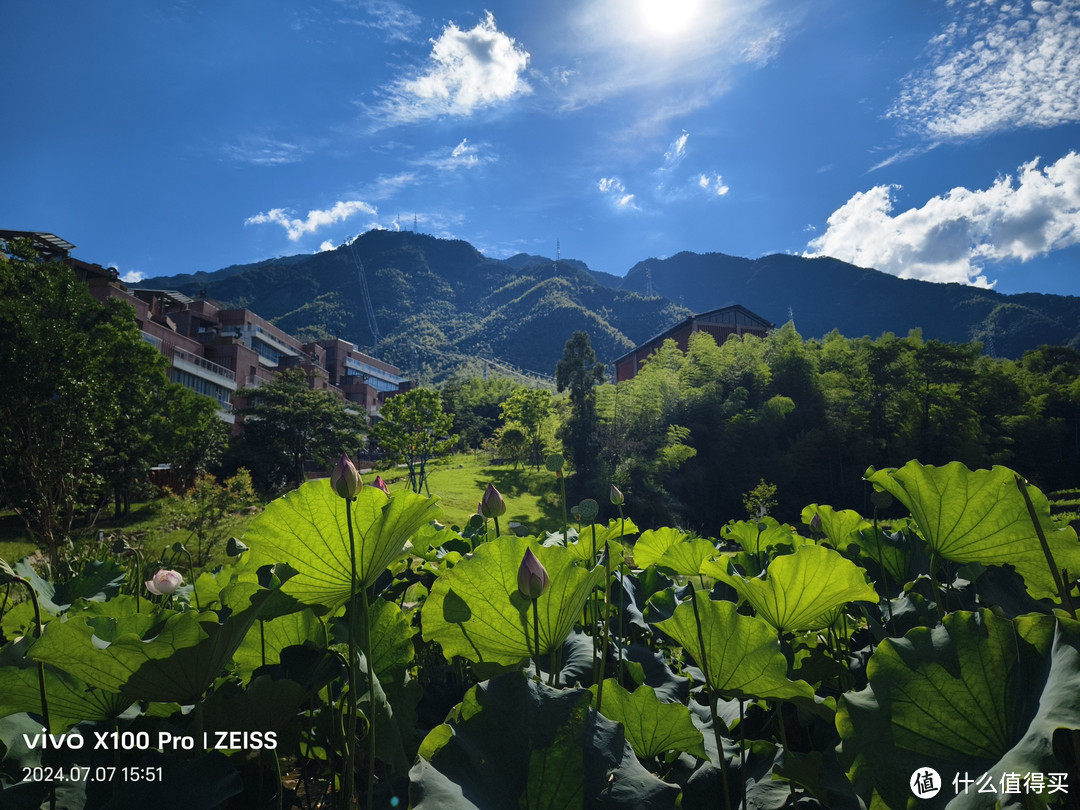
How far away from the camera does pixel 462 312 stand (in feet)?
319

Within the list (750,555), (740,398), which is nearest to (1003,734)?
(750,555)

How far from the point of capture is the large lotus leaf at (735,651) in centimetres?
59

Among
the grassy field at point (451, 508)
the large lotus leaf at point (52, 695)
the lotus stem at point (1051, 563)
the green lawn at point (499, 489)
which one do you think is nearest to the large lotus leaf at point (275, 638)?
the large lotus leaf at point (52, 695)

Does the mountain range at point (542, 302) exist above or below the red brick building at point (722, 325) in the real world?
above

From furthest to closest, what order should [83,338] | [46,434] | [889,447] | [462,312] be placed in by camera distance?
1. [462,312]
2. [889,447]
3. [83,338]
4. [46,434]

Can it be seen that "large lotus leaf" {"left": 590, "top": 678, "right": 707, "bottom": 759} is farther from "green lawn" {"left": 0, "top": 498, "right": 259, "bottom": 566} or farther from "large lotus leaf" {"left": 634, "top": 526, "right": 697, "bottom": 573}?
"green lawn" {"left": 0, "top": 498, "right": 259, "bottom": 566}

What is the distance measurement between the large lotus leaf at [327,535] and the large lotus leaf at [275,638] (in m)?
0.17

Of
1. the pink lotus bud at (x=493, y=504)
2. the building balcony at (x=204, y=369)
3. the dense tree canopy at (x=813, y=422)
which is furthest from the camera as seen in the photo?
the building balcony at (x=204, y=369)

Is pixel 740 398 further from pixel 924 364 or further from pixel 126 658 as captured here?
pixel 126 658

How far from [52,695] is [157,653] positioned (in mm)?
283

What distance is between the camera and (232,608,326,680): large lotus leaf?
0.80m

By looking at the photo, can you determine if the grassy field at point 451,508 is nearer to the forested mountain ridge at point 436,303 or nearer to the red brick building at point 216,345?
the red brick building at point 216,345

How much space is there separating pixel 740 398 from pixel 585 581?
18784 mm

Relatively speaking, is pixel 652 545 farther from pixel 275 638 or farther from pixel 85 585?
pixel 85 585
